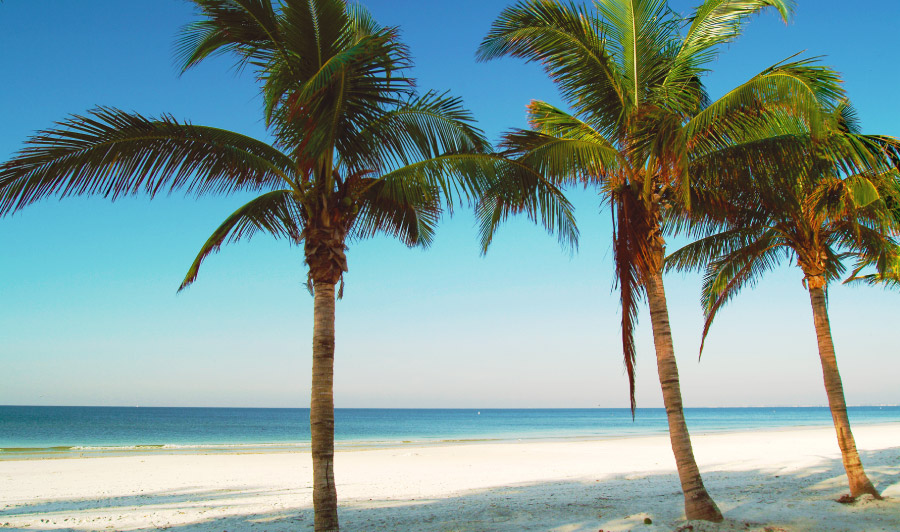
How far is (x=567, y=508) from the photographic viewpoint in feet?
28.7

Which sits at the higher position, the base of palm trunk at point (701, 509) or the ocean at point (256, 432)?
the base of palm trunk at point (701, 509)

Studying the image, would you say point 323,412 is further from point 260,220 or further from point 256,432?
point 256,432

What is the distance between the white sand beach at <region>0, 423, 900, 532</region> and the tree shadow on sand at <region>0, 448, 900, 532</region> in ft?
Answer: 0.08

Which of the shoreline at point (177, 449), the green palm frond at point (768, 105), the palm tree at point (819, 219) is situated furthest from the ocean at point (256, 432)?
the green palm frond at point (768, 105)

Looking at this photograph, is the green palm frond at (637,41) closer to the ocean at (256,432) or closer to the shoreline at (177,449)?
the ocean at (256,432)

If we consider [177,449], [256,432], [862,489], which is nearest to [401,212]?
[862,489]

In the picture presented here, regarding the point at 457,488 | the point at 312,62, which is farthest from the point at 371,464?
the point at 312,62

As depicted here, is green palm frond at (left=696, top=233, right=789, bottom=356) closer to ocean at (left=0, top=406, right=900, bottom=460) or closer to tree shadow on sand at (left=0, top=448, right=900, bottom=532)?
tree shadow on sand at (left=0, top=448, right=900, bottom=532)

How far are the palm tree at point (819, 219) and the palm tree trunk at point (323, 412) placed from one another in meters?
5.21

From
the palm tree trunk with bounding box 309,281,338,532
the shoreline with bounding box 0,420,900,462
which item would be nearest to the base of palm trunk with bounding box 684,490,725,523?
the palm tree trunk with bounding box 309,281,338,532

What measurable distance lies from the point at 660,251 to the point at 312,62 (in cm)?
457

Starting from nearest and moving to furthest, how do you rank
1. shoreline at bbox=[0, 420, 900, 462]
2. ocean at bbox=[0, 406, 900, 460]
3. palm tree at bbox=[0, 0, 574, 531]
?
1. palm tree at bbox=[0, 0, 574, 531]
2. shoreline at bbox=[0, 420, 900, 462]
3. ocean at bbox=[0, 406, 900, 460]

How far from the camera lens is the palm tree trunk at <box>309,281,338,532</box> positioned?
225 inches

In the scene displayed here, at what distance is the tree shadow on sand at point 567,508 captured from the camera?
693 cm
